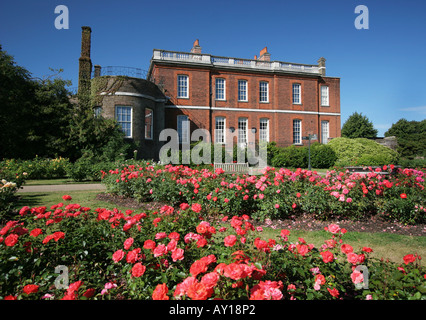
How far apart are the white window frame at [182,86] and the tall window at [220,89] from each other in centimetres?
283

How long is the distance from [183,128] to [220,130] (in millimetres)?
3498

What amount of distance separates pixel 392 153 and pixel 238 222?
25576mm

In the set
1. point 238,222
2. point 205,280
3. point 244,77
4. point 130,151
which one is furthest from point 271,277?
point 244,77

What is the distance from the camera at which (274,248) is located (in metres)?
2.07

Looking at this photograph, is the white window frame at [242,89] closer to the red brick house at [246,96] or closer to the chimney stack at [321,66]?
the red brick house at [246,96]

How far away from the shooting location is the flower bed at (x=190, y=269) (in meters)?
1.52

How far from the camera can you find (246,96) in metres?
23.4

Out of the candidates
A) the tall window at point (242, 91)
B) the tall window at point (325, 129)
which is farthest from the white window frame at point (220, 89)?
the tall window at point (325, 129)

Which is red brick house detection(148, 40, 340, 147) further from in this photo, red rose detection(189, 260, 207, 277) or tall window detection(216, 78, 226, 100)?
red rose detection(189, 260, 207, 277)

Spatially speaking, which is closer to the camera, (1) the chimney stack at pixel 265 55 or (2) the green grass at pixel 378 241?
(2) the green grass at pixel 378 241

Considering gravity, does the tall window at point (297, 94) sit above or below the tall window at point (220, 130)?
above

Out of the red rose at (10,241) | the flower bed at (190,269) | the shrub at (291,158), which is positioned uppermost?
the shrub at (291,158)

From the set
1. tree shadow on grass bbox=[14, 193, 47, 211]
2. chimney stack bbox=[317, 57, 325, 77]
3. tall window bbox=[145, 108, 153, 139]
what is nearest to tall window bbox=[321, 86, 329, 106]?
chimney stack bbox=[317, 57, 325, 77]

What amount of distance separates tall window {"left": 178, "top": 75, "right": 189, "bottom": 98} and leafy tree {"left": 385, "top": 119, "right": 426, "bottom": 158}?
1025 inches
